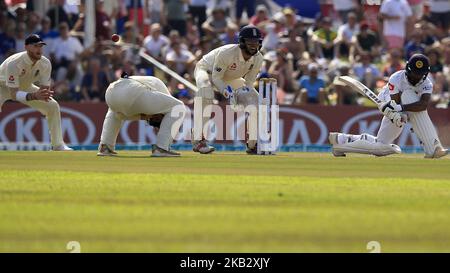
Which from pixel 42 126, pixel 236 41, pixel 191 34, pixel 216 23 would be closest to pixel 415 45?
pixel 236 41

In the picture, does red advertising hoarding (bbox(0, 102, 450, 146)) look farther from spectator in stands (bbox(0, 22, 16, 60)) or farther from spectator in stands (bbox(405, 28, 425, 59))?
spectator in stands (bbox(405, 28, 425, 59))

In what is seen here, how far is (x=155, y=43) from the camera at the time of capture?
24125 millimetres

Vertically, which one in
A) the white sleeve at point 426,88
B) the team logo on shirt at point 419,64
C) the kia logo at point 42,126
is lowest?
the kia logo at point 42,126

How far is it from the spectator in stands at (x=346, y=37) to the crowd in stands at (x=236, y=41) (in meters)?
0.02

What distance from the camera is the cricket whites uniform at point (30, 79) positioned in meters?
17.8

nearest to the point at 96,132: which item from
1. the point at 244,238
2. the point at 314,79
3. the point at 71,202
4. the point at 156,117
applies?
the point at 314,79

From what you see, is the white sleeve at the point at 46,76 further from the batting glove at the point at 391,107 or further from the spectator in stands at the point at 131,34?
the spectator in stands at the point at 131,34

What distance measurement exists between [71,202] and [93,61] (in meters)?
13.5

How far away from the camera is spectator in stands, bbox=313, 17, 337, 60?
2455 centimetres

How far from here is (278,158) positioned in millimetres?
16266

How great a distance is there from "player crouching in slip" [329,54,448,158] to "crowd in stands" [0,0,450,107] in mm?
5245

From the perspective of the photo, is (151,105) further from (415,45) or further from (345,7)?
(345,7)

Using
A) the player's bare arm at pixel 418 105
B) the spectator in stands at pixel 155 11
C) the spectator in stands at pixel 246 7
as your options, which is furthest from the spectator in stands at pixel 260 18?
the player's bare arm at pixel 418 105

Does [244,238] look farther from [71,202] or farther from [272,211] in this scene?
[71,202]
